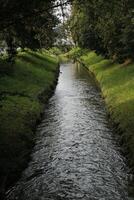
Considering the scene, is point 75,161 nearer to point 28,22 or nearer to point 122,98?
point 28,22

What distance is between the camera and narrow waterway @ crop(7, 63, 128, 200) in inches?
732

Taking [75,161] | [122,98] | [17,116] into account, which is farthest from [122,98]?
[75,161]

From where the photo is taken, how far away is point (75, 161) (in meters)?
22.6

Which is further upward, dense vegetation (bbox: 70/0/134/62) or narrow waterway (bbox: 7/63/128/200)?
dense vegetation (bbox: 70/0/134/62)

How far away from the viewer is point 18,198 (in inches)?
724

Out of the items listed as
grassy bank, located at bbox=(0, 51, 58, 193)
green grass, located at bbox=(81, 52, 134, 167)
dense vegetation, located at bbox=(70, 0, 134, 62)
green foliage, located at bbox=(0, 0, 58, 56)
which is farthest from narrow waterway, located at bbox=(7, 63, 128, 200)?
dense vegetation, located at bbox=(70, 0, 134, 62)

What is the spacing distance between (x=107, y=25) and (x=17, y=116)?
10.5m

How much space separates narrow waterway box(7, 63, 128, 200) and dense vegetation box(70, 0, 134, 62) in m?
7.89

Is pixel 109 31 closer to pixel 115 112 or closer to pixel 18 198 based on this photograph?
pixel 115 112

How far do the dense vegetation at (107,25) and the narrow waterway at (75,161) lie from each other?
7.89 metres

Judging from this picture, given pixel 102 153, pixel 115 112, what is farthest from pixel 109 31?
pixel 102 153

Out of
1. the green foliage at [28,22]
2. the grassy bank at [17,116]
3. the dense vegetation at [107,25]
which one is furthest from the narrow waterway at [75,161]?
the dense vegetation at [107,25]

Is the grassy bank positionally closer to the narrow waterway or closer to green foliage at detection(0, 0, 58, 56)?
the narrow waterway

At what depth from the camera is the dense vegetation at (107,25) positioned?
762 inches
